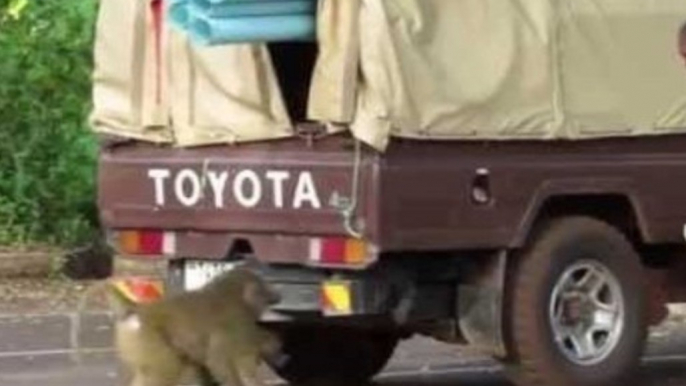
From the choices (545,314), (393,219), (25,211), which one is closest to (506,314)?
(545,314)

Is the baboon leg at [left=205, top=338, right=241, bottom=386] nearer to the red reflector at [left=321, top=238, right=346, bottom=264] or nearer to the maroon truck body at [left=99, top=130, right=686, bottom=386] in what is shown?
the maroon truck body at [left=99, top=130, right=686, bottom=386]

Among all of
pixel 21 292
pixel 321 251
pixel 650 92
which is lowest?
pixel 21 292

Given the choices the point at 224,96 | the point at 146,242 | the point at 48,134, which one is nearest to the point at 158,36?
the point at 224,96

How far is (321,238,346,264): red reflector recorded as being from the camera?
10898 millimetres

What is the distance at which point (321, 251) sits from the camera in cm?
1101

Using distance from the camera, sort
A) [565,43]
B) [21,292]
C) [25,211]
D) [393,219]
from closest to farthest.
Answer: [393,219], [565,43], [21,292], [25,211]

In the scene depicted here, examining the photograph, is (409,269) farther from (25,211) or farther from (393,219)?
(25,211)

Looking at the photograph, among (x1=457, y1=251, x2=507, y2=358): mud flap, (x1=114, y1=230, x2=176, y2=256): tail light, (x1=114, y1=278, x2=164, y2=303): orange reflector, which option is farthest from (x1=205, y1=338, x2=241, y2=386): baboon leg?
(x1=457, y1=251, x2=507, y2=358): mud flap

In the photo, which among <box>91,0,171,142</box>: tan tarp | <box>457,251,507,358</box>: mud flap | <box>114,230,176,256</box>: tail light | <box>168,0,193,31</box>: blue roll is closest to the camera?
<box>168,0,193,31</box>: blue roll

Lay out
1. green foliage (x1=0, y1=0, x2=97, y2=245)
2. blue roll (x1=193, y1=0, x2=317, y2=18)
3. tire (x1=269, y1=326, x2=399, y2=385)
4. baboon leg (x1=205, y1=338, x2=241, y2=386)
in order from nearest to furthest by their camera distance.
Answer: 1. blue roll (x1=193, y1=0, x2=317, y2=18)
2. baboon leg (x1=205, y1=338, x2=241, y2=386)
3. tire (x1=269, y1=326, x2=399, y2=385)
4. green foliage (x1=0, y1=0, x2=97, y2=245)

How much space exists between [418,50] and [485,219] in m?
0.88

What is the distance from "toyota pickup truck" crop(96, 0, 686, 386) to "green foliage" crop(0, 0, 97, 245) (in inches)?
282

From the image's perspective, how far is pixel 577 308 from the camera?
11523 mm

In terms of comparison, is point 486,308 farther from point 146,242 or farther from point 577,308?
point 146,242
